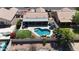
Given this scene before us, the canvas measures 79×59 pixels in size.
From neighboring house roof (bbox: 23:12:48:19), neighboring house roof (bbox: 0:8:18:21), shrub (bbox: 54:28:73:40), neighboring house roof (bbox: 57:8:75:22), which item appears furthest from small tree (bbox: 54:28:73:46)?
neighboring house roof (bbox: 0:8:18:21)

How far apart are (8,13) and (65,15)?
467cm

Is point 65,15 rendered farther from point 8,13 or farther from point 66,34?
point 8,13

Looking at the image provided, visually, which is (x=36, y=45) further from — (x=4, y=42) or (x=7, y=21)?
(x=7, y=21)

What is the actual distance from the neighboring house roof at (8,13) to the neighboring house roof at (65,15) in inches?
148

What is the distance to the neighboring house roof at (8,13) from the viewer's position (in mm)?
16763

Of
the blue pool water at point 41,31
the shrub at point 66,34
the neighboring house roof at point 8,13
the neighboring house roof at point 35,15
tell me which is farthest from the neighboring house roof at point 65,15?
the neighboring house roof at point 8,13

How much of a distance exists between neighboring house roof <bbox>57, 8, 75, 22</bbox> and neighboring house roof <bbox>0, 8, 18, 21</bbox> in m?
3.75

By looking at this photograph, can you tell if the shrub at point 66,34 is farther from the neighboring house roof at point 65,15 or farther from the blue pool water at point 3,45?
the blue pool water at point 3,45

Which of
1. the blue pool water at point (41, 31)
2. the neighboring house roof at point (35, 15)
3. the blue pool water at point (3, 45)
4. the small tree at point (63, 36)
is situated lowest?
the blue pool water at point (41, 31)

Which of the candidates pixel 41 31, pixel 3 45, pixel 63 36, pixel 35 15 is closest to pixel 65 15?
pixel 35 15

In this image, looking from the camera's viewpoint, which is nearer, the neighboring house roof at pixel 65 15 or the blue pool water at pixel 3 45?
the blue pool water at pixel 3 45

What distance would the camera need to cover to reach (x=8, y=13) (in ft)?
57.4

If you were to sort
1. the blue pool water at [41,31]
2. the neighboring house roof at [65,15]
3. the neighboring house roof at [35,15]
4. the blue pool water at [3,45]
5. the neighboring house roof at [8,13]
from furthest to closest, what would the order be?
the neighboring house roof at [8,13], the neighboring house roof at [35,15], the neighboring house roof at [65,15], the blue pool water at [41,31], the blue pool water at [3,45]
